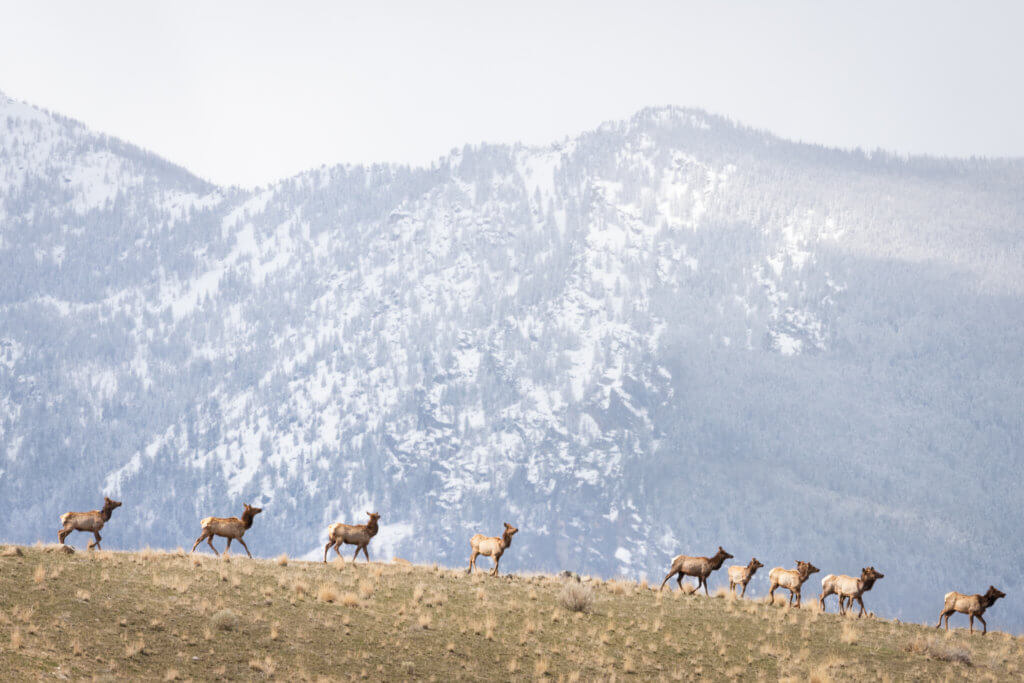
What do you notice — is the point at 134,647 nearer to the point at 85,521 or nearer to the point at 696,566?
the point at 85,521

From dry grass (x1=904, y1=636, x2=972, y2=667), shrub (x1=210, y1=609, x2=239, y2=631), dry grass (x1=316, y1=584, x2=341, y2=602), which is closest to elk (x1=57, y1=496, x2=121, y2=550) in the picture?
dry grass (x1=316, y1=584, x2=341, y2=602)

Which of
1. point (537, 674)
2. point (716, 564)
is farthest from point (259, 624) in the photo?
point (716, 564)

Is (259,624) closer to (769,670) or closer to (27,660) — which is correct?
(27,660)

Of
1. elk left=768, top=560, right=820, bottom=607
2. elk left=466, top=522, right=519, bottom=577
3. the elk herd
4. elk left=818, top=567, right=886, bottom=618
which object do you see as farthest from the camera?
elk left=818, top=567, right=886, bottom=618

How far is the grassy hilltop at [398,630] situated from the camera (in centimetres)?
2959

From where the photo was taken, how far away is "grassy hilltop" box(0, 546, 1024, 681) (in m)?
29.6

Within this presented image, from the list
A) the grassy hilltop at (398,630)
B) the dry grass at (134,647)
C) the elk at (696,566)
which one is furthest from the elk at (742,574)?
the dry grass at (134,647)

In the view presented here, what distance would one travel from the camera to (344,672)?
100ft

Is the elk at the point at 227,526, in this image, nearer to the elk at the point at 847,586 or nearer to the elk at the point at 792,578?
the elk at the point at 792,578

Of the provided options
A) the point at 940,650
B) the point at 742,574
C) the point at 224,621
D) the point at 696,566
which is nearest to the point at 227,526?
the point at 224,621

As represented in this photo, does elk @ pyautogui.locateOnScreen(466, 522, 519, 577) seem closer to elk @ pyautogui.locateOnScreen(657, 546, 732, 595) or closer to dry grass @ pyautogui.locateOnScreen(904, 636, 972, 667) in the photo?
elk @ pyautogui.locateOnScreen(657, 546, 732, 595)

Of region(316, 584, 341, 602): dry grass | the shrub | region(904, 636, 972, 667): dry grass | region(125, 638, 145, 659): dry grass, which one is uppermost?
region(316, 584, 341, 602): dry grass

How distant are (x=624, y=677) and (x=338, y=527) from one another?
12417mm

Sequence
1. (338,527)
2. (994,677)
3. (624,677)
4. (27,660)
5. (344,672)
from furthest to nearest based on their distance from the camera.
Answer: (338,527), (994,677), (624,677), (344,672), (27,660)
